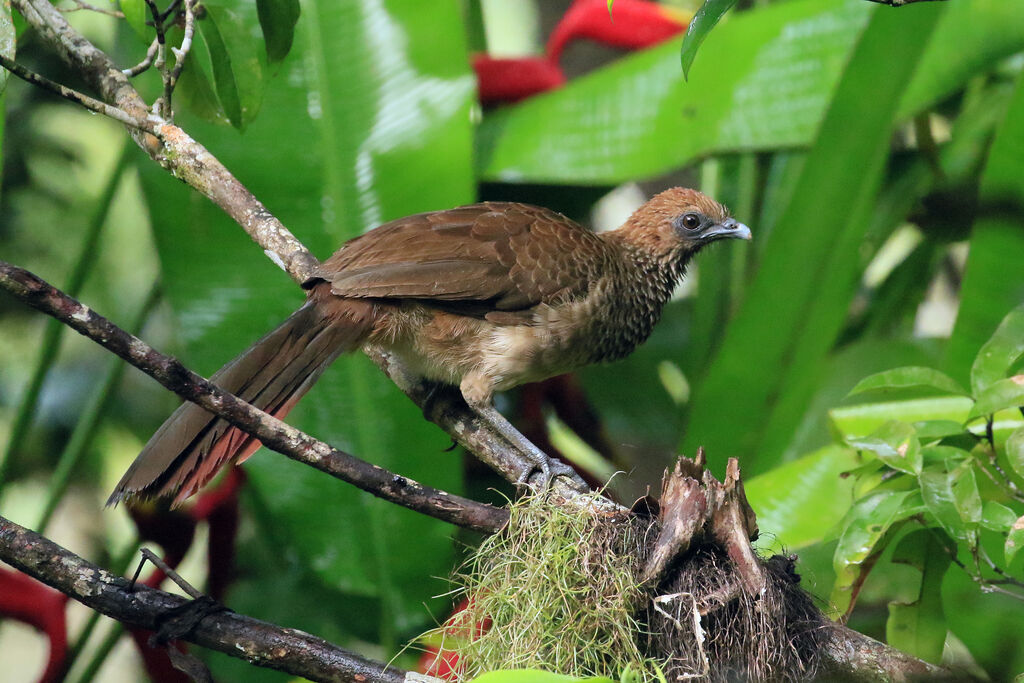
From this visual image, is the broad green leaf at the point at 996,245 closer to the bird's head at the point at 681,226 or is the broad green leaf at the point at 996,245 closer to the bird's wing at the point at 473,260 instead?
the bird's head at the point at 681,226

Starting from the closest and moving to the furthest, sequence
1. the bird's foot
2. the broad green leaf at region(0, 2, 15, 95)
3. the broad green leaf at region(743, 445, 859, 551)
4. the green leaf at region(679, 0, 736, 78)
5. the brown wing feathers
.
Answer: the green leaf at region(679, 0, 736, 78), the broad green leaf at region(0, 2, 15, 95), the brown wing feathers, the bird's foot, the broad green leaf at region(743, 445, 859, 551)

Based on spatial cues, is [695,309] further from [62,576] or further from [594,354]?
[62,576]

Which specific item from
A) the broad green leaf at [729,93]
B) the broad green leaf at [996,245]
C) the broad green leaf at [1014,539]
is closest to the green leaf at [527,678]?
the broad green leaf at [1014,539]

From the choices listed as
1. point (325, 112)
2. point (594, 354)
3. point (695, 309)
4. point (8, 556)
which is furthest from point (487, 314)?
point (695, 309)

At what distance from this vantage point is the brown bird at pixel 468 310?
1.96m

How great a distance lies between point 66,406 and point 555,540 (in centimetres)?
282

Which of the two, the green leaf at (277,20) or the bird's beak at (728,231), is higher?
the green leaf at (277,20)

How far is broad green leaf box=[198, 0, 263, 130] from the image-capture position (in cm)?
187

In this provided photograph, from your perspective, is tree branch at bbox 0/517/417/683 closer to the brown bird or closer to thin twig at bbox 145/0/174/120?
the brown bird

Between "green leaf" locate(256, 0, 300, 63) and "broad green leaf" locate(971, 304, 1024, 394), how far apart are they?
137cm

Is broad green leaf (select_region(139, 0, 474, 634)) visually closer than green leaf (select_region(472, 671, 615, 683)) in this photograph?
No

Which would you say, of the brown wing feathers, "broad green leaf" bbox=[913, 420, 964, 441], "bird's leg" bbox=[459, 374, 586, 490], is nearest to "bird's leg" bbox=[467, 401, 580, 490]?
"bird's leg" bbox=[459, 374, 586, 490]

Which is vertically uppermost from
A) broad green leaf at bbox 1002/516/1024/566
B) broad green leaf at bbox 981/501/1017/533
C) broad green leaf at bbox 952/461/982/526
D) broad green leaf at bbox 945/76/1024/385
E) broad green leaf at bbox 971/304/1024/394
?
broad green leaf at bbox 945/76/1024/385

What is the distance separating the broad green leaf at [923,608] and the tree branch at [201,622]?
973 mm
